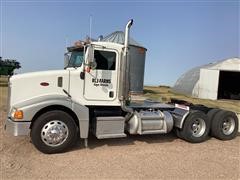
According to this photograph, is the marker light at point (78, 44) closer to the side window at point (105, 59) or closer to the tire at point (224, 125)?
the side window at point (105, 59)

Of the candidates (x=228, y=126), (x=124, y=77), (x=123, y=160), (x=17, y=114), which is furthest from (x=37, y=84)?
(x=228, y=126)

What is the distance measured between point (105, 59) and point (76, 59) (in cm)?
80

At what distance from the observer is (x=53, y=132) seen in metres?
6.00

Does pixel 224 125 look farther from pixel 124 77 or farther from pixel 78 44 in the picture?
pixel 78 44

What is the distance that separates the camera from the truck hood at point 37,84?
612 centimetres

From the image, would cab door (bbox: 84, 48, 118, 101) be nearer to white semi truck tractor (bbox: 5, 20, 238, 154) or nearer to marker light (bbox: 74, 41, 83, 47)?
white semi truck tractor (bbox: 5, 20, 238, 154)

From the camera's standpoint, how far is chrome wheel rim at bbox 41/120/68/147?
5949 millimetres

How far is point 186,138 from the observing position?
24.9 ft

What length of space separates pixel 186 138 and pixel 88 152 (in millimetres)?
3098

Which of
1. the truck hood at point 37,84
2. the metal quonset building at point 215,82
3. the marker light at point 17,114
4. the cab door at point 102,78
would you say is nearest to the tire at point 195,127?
the cab door at point 102,78

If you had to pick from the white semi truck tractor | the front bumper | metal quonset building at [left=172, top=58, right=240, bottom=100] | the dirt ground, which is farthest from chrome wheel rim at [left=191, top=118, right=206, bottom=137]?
metal quonset building at [left=172, top=58, right=240, bottom=100]

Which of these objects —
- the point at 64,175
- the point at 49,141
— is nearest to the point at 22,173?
the point at 64,175

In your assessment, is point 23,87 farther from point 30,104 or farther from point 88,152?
point 88,152

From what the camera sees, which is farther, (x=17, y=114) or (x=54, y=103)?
(x=54, y=103)
